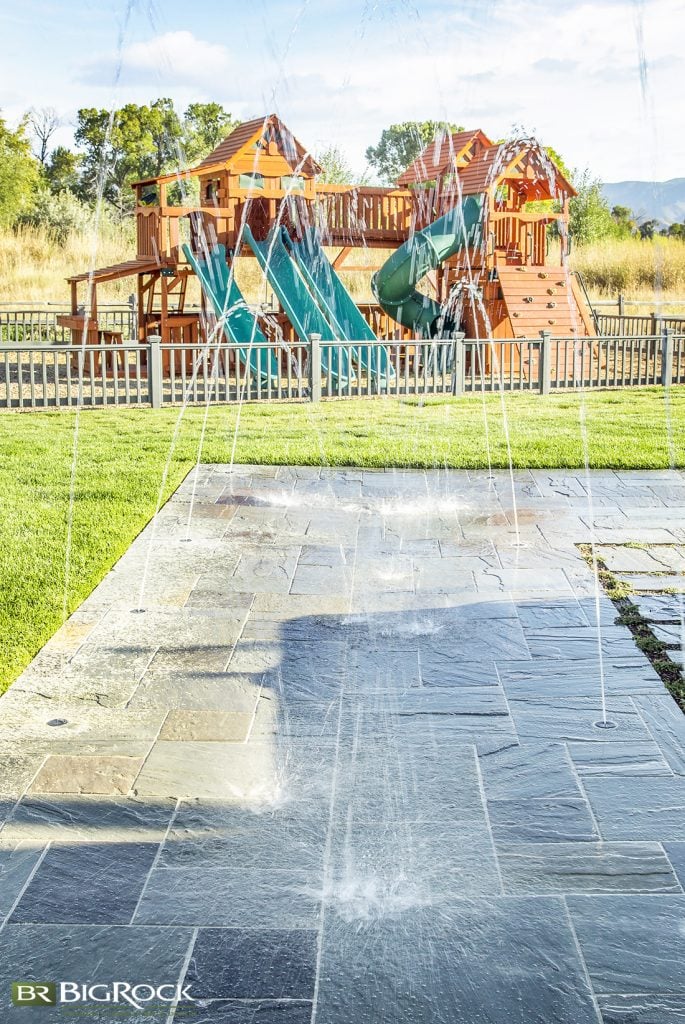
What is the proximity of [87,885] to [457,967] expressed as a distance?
1.18m

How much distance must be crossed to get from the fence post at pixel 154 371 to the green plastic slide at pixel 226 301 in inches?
125

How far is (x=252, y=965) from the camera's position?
9.50 feet

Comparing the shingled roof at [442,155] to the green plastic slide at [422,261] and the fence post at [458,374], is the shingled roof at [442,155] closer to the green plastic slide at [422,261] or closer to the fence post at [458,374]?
the green plastic slide at [422,261]

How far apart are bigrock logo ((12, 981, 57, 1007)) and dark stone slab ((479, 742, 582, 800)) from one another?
5.59 feet

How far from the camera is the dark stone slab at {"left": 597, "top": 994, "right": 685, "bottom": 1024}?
106 inches

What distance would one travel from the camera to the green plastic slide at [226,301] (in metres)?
19.5

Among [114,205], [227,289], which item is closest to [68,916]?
[227,289]

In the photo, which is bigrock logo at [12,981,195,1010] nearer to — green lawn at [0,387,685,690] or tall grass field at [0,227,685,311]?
green lawn at [0,387,685,690]

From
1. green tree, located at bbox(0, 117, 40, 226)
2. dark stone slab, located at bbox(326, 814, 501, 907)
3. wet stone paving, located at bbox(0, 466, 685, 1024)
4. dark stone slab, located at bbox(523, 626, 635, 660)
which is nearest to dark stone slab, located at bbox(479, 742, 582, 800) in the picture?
wet stone paving, located at bbox(0, 466, 685, 1024)

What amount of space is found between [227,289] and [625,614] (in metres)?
15.3

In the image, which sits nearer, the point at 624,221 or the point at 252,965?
the point at 252,965

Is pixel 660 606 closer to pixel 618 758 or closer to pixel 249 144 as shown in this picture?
pixel 618 758

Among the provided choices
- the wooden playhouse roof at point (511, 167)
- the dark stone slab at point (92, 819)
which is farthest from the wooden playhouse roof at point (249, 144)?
the dark stone slab at point (92, 819)

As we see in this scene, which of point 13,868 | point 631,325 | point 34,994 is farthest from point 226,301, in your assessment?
point 34,994
